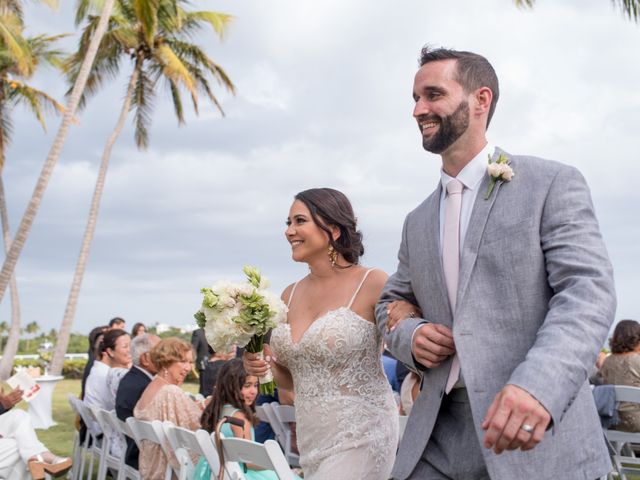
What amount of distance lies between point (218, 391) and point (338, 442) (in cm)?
282

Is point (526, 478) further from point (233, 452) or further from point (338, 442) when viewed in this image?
point (233, 452)

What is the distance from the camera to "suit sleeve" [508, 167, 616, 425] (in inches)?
72.1

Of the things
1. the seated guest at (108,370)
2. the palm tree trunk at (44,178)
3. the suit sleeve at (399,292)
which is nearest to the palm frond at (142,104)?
the palm tree trunk at (44,178)

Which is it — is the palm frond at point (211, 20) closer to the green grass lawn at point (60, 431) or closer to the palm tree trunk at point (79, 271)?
the palm tree trunk at point (79, 271)

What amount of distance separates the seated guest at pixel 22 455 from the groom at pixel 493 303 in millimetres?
6392

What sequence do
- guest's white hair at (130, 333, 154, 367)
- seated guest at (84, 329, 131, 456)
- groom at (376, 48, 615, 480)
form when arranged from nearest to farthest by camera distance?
groom at (376, 48, 615, 480)
guest's white hair at (130, 333, 154, 367)
seated guest at (84, 329, 131, 456)

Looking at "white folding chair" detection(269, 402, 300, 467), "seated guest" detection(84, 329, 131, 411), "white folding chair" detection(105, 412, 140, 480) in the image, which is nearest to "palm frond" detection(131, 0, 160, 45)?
"seated guest" detection(84, 329, 131, 411)

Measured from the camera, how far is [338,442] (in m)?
3.73

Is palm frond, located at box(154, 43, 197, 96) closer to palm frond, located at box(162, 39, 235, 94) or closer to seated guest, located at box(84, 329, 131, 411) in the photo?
palm frond, located at box(162, 39, 235, 94)

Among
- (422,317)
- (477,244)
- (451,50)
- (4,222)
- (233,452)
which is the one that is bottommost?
(233,452)

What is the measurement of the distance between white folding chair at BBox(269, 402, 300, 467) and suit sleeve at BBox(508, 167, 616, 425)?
14.9ft

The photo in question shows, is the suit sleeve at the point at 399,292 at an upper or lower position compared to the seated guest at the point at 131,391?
upper

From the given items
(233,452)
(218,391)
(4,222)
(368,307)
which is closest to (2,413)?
(218,391)

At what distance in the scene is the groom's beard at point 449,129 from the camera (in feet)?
7.73
